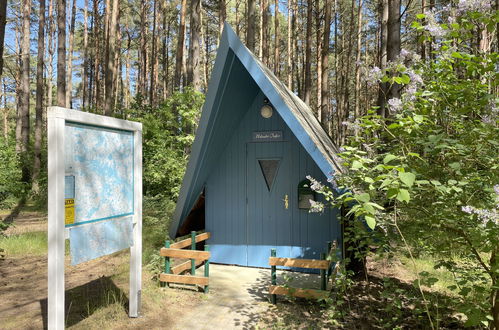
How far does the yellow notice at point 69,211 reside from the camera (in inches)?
142

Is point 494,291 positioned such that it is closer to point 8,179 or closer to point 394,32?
point 394,32

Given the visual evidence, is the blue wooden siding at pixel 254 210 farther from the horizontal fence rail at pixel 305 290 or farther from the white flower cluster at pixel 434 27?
the white flower cluster at pixel 434 27

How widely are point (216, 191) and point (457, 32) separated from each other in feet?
18.1

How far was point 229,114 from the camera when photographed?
260 inches

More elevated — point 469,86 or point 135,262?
point 469,86

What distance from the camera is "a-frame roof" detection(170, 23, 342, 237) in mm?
5246

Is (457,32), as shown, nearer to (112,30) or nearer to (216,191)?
(216,191)

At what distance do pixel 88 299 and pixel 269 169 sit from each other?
418 cm

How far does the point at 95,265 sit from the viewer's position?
7.56 m

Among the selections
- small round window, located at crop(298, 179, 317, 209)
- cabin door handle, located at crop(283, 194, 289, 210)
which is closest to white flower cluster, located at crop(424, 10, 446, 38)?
small round window, located at crop(298, 179, 317, 209)

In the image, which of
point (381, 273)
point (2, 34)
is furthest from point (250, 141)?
point (2, 34)

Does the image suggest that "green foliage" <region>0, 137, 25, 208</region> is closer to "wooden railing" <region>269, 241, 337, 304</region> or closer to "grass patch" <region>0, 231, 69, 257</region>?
"grass patch" <region>0, 231, 69, 257</region>

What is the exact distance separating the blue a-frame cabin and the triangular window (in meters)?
0.02

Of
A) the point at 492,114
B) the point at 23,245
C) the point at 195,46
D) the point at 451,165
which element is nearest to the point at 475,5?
the point at 492,114
